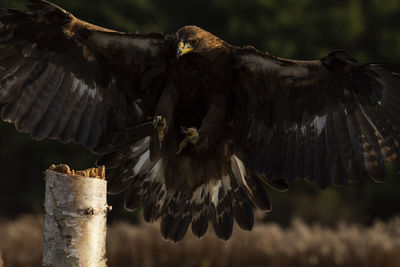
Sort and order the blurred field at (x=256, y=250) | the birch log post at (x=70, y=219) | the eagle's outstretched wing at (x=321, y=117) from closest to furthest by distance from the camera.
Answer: the birch log post at (x=70, y=219) < the eagle's outstretched wing at (x=321, y=117) < the blurred field at (x=256, y=250)

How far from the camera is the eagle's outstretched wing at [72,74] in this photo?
4934 mm

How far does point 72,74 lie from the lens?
5.21 metres

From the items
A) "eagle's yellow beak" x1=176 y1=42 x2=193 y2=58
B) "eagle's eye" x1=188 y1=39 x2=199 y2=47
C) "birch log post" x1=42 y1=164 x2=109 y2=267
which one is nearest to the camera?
"birch log post" x1=42 y1=164 x2=109 y2=267

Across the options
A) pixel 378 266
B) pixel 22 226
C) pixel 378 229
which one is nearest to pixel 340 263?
pixel 378 266

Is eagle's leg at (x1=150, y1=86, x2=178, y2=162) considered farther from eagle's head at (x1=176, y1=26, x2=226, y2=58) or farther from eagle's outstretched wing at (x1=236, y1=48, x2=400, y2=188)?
eagle's outstretched wing at (x1=236, y1=48, x2=400, y2=188)

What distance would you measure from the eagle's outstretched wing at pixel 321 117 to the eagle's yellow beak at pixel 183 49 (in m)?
0.39

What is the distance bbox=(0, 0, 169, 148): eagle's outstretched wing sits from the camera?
4.93m

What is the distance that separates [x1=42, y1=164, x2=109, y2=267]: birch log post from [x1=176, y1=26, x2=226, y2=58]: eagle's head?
1325 millimetres

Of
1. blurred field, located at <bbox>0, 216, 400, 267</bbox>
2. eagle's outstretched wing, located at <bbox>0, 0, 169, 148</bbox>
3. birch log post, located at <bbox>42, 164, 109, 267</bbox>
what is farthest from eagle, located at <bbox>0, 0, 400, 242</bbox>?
blurred field, located at <bbox>0, 216, 400, 267</bbox>

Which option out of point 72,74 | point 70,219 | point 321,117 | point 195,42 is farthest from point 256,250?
point 70,219

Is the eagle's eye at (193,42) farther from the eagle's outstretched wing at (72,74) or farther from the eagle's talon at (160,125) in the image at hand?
the eagle's talon at (160,125)

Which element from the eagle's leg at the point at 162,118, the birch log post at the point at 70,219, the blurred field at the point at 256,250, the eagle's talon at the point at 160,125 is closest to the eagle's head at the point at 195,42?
the eagle's leg at the point at 162,118

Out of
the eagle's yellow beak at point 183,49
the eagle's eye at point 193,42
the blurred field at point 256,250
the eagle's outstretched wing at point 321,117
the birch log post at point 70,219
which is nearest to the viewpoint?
the birch log post at point 70,219

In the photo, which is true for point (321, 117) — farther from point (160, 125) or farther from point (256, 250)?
point (256, 250)
